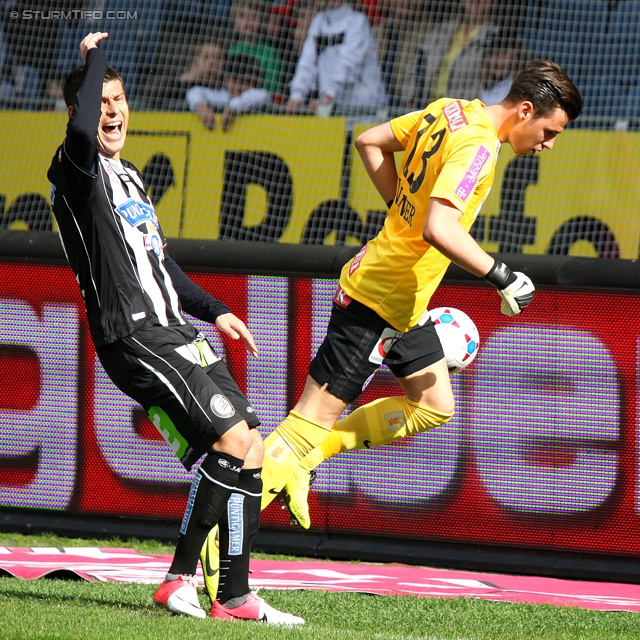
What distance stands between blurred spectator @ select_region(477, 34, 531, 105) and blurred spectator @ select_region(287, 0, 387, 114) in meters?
0.89

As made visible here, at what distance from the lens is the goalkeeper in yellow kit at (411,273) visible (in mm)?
3842

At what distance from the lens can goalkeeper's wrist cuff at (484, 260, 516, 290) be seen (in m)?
3.81

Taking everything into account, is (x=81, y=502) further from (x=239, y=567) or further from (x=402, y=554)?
(x=239, y=567)

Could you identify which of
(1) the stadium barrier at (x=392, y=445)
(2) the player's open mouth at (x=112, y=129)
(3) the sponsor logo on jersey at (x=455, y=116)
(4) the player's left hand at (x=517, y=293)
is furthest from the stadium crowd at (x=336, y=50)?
(2) the player's open mouth at (x=112, y=129)

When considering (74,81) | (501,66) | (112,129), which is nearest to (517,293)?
(112,129)

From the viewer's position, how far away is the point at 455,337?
493 cm

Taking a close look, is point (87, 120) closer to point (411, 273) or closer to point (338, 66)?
point (411, 273)

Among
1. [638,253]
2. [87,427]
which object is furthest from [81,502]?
[638,253]

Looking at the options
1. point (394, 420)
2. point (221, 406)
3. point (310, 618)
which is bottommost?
point (310, 618)

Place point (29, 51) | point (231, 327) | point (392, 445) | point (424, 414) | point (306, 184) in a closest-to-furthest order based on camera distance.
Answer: point (231, 327), point (424, 414), point (392, 445), point (306, 184), point (29, 51)

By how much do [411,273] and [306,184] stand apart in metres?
4.37

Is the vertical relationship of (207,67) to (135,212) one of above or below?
above

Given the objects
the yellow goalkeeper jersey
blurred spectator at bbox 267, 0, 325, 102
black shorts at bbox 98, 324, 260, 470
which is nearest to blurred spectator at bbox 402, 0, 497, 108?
blurred spectator at bbox 267, 0, 325, 102

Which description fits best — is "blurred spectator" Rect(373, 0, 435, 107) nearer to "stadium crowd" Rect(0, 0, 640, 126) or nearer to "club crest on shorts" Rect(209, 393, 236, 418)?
"stadium crowd" Rect(0, 0, 640, 126)
